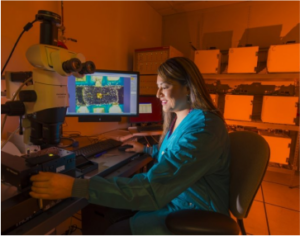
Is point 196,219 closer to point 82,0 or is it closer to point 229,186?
point 229,186

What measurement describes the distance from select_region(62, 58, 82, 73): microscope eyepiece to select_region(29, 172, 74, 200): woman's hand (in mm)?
336

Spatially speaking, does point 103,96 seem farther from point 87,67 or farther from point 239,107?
point 239,107

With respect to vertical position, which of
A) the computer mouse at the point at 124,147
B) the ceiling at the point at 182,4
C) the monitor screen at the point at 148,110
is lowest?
the computer mouse at the point at 124,147

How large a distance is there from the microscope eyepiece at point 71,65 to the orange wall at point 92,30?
0.81 m

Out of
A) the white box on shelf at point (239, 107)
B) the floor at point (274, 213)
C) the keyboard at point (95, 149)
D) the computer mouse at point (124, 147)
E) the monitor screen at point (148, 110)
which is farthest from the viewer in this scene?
the white box on shelf at point (239, 107)

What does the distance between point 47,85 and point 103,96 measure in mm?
820

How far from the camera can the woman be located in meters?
0.63

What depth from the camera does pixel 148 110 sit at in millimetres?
1990

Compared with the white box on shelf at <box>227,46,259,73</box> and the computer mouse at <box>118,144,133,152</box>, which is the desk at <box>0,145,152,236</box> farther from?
the white box on shelf at <box>227,46,259,73</box>

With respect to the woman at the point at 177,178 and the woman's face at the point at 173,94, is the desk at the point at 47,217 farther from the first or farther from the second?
the woman's face at the point at 173,94

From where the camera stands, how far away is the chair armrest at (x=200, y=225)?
613 mm

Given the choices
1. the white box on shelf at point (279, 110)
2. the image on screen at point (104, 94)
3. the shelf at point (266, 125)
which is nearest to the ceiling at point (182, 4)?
the white box on shelf at point (279, 110)

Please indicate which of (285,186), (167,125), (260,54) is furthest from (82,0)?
(285,186)

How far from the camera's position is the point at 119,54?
2.16 m
